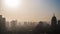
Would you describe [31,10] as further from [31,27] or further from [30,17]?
[31,27]

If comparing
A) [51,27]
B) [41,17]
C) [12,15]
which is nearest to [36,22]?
[41,17]

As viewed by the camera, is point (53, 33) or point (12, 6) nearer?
point (53, 33)

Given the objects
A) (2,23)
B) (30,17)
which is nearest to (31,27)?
(30,17)

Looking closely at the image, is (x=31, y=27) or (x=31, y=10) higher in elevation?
(x=31, y=10)

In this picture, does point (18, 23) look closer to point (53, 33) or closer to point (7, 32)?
point (7, 32)

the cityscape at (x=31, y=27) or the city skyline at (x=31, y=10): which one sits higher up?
the city skyline at (x=31, y=10)
